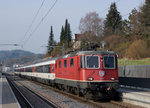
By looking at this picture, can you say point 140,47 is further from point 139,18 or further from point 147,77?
point 147,77

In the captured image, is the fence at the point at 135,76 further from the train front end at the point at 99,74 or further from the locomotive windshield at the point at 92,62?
the locomotive windshield at the point at 92,62

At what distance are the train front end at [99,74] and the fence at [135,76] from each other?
18.6 feet

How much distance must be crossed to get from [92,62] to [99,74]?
87cm

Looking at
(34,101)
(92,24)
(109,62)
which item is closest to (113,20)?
(92,24)

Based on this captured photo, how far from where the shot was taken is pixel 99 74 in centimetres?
1545

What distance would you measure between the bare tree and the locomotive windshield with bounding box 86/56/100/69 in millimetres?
46086

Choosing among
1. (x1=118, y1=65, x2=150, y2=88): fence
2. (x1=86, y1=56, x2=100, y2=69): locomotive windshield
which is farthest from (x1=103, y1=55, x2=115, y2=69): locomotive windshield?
(x1=118, y1=65, x2=150, y2=88): fence

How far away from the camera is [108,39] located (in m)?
57.0

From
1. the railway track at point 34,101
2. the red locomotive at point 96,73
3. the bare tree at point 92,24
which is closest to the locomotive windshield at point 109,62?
the red locomotive at point 96,73

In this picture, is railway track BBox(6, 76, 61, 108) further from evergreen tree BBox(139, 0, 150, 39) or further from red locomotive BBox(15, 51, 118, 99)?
evergreen tree BBox(139, 0, 150, 39)

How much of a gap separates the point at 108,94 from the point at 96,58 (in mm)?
2310

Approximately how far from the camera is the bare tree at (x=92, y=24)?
6175 centimetres

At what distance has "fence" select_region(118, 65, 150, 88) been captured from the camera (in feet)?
67.8

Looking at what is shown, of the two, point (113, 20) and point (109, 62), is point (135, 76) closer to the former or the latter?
point (109, 62)
